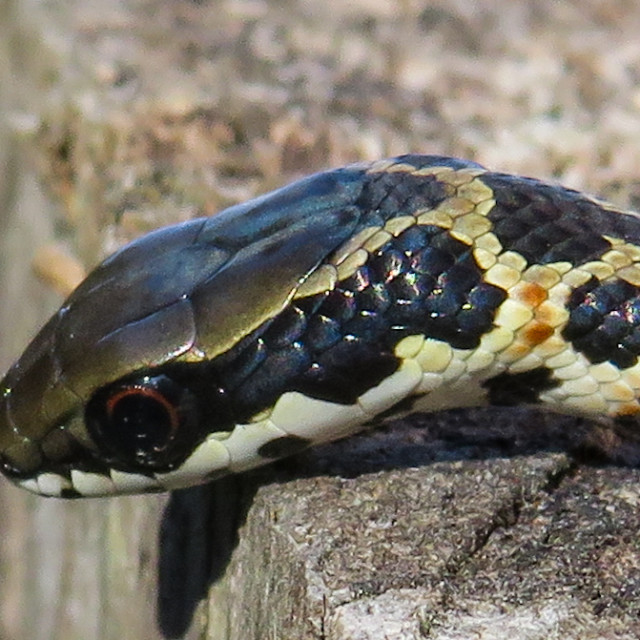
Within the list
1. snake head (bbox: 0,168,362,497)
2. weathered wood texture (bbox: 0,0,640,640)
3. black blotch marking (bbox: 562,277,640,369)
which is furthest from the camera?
black blotch marking (bbox: 562,277,640,369)

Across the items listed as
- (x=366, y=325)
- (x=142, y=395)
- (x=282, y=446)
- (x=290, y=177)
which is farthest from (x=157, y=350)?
(x=290, y=177)

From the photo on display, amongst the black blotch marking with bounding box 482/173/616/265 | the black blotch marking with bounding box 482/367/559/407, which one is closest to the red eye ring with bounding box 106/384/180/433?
the black blotch marking with bounding box 482/367/559/407

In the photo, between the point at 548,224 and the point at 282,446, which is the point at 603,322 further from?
the point at 282,446

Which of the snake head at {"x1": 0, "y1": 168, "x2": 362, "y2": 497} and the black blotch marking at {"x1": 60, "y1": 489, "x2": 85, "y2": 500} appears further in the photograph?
the black blotch marking at {"x1": 60, "y1": 489, "x2": 85, "y2": 500}

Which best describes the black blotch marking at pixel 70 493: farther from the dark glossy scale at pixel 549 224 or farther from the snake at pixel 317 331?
the dark glossy scale at pixel 549 224

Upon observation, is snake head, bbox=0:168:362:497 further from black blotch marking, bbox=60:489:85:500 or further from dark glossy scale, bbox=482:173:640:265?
dark glossy scale, bbox=482:173:640:265

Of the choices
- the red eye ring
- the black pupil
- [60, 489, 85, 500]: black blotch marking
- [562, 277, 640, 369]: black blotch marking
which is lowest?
[60, 489, 85, 500]: black blotch marking

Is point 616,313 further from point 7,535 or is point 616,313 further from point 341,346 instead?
point 7,535

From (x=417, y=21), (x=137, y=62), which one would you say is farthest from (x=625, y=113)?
(x=137, y=62)
